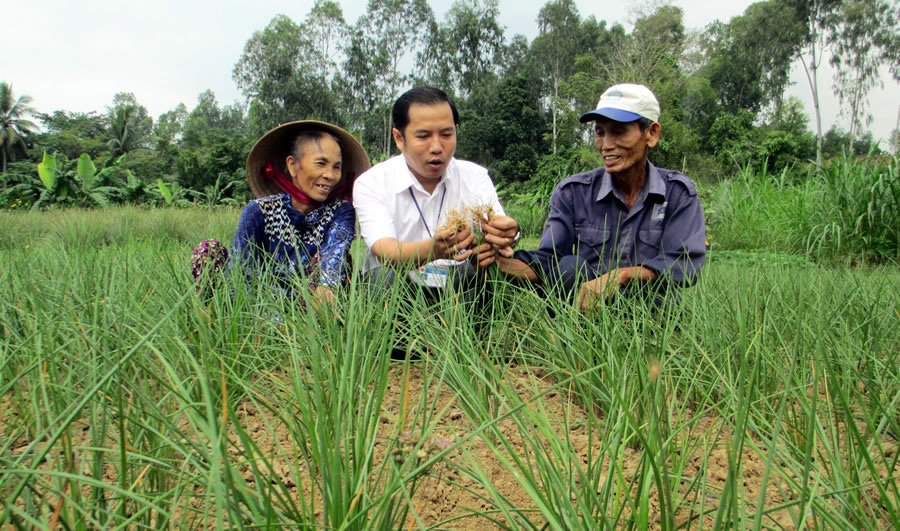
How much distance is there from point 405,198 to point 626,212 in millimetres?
976

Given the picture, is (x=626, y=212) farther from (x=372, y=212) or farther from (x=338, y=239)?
(x=338, y=239)

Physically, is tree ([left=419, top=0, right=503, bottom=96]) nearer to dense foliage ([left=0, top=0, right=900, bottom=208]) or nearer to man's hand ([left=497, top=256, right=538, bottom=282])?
dense foliage ([left=0, top=0, right=900, bottom=208])

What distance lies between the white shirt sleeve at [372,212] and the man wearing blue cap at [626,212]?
519 millimetres

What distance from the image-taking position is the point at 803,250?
17.6 ft

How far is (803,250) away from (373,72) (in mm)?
36437

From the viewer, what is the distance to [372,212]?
7.86 feet

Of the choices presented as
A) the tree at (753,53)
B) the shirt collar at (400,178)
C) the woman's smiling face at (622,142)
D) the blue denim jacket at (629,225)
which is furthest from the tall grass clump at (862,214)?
the tree at (753,53)

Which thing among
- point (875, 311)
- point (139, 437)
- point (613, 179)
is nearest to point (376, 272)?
point (613, 179)

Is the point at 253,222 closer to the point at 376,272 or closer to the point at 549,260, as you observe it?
the point at 376,272

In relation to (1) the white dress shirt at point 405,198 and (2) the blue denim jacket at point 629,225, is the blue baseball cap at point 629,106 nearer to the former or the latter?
(2) the blue denim jacket at point 629,225

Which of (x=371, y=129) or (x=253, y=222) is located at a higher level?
(x=371, y=129)

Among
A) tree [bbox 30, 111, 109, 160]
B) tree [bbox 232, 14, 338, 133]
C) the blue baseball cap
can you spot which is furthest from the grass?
tree [bbox 30, 111, 109, 160]

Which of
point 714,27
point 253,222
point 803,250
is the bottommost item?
point 803,250

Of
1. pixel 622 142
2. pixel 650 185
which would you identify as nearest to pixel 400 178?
pixel 622 142
